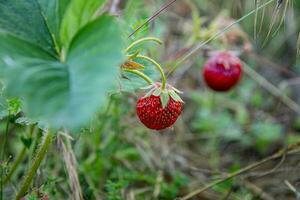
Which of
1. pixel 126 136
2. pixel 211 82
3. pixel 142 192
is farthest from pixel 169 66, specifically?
pixel 142 192

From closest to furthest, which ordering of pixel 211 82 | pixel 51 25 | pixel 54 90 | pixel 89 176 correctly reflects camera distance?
pixel 54 90
pixel 51 25
pixel 89 176
pixel 211 82

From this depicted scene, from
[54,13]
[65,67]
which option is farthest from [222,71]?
[65,67]

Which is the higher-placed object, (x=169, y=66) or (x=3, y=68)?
(x=169, y=66)

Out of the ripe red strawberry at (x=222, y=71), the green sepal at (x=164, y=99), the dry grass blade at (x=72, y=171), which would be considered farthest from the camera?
the ripe red strawberry at (x=222, y=71)

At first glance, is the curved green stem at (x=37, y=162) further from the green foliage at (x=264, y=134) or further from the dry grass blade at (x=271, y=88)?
the green foliage at (x=264, y=134)

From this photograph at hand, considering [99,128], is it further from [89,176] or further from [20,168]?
[20,168]

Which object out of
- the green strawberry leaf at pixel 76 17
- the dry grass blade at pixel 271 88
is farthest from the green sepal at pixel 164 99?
the dry grass blade at pixel 271 88
